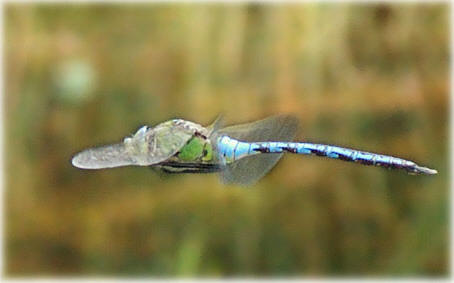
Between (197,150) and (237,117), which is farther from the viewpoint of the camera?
(237,117)

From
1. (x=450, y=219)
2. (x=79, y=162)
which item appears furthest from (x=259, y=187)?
(x=79, y=162)

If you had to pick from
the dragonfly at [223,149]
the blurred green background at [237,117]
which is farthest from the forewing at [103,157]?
the blurred green background at [237,117]

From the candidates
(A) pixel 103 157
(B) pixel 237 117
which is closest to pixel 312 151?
(A) pixel 103 157

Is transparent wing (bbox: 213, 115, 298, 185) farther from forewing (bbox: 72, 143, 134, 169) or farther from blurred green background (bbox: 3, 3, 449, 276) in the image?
blurred green background (bbox: 3, 3, 449, 276)

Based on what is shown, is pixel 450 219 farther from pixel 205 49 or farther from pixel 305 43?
pixel 205 49

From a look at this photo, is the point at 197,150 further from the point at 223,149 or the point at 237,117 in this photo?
the point at 237,117

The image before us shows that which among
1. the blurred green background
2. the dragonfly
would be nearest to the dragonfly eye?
the dragonfly

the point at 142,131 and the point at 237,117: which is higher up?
the point at 237,117
